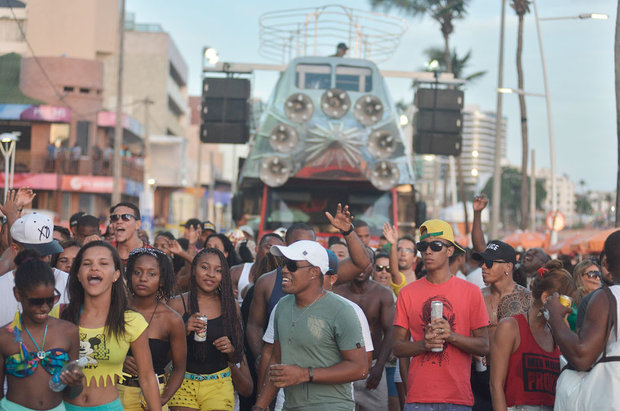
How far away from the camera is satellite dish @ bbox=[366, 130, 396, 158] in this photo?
16.2m

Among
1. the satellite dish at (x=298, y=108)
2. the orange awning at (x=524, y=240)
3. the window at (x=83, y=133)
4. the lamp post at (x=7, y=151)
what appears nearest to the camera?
the satellite dish at (x=298, y=108)

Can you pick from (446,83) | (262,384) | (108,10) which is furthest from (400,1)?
(262,384)

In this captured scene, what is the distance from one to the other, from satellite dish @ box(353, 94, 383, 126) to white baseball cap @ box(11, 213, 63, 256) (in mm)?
10197

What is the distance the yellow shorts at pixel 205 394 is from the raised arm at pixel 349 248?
4.26 ft

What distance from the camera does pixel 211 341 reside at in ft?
21.4

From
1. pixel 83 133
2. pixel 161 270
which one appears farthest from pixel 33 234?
pixel 83 133

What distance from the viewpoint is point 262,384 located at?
6.09 metres

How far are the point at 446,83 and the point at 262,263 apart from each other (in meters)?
11.1

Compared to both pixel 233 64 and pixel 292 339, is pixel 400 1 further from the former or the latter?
A: pixel 292 339

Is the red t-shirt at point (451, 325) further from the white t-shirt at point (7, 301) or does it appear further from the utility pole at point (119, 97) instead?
the utility pole at point (119, 97)

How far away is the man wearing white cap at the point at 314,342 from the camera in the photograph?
5332mm

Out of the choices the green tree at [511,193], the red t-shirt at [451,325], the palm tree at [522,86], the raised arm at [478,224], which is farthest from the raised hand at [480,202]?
the green tree at [511,193]

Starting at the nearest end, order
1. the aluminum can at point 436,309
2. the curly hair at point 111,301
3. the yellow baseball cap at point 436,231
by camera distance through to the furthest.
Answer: the curly hair at point 111,301 → the aluminum can at point 436,309 → the yellow baseball cap at point 436,231

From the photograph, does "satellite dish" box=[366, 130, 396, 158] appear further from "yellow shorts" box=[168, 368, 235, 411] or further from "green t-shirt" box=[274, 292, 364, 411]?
"green t-shirt" box=[274, 292, 364, 411]
